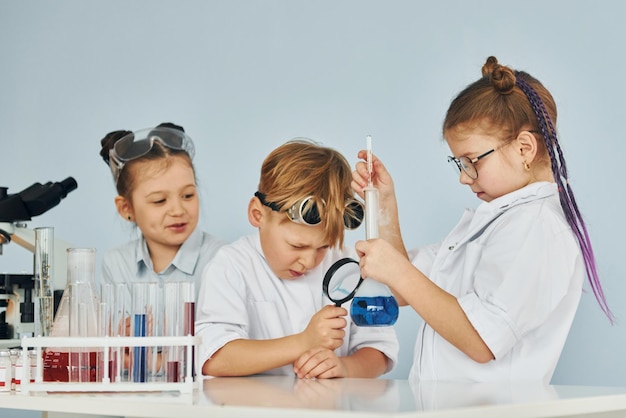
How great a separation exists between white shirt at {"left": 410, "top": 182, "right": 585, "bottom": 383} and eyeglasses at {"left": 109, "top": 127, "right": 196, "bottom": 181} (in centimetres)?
98

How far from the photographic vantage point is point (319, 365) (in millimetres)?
1604

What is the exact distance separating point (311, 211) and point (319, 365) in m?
0.35

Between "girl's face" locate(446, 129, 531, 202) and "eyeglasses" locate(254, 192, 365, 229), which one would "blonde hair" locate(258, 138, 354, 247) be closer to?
"eyeglasses" locate(254, 192, 365, 229)

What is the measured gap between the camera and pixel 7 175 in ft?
10.1

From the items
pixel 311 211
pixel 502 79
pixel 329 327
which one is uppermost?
pixel 502 79

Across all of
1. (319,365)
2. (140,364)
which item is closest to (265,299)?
(319,365)

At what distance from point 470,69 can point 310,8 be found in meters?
0.54

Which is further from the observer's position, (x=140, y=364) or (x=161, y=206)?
(x=161, y=206)

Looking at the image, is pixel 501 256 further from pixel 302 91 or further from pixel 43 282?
pixel 302 91

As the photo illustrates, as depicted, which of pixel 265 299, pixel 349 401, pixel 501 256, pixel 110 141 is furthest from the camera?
pixel 110 141

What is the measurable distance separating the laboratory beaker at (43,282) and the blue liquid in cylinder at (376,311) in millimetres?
555

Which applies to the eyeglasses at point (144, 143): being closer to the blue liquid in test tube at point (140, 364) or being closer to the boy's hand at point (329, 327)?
the boy's hand at point (329, 327)

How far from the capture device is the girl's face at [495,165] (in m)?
1.70

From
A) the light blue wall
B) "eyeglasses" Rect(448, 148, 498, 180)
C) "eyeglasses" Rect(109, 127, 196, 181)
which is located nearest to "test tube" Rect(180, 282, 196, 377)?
"eyeglasses" Rect(448, 148, 498, 180)
